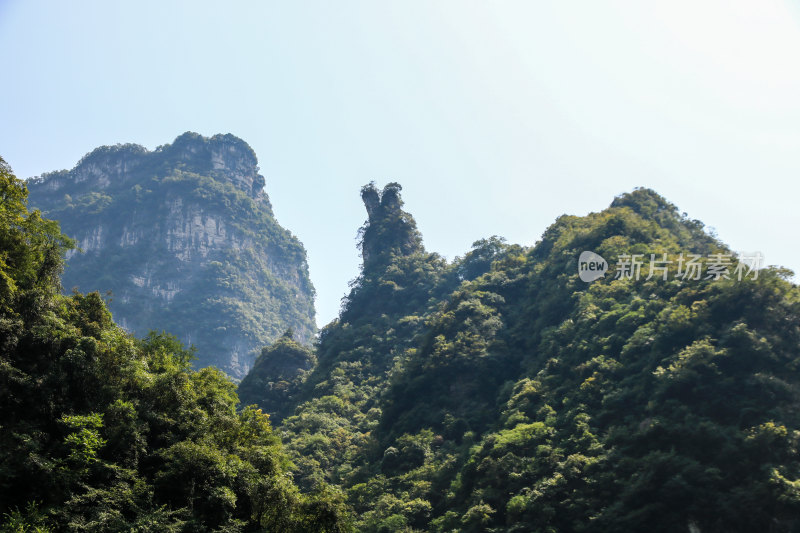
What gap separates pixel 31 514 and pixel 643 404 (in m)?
20.9

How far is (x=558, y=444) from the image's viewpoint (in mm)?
24078

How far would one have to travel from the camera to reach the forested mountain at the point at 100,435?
1334cm

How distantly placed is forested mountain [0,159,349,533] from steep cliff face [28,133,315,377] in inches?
2685

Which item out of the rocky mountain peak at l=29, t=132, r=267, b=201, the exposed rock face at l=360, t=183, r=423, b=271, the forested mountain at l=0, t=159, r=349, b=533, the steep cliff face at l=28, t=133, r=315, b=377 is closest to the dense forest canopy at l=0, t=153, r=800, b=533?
the forested mountain at l=0, t=159, r=349, b=533

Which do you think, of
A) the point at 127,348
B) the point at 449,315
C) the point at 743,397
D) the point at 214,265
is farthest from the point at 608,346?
the point at 214,265

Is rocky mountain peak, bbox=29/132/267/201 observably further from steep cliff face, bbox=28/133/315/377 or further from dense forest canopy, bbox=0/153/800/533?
dense forest canopy, bbox=0/153/800/533

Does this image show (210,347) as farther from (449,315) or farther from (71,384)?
(71,384)
